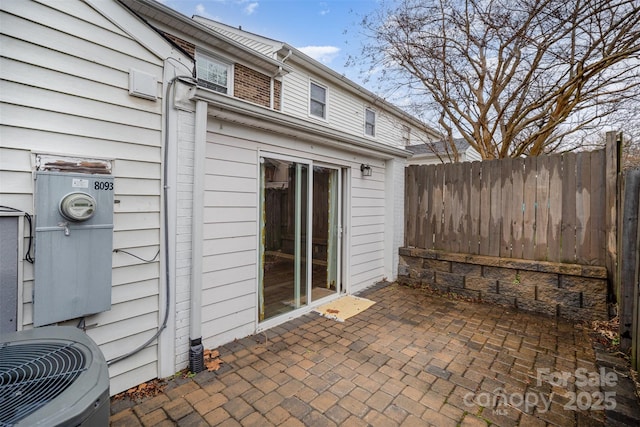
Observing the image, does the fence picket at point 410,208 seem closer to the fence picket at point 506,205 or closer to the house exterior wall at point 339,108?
the fence picket at point 506,205

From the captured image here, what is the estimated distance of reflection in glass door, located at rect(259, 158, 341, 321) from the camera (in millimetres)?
3641

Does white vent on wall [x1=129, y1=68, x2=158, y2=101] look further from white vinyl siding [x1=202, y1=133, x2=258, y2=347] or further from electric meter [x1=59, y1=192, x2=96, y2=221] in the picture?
electric meter [x1=59, y1=192, x2=96, y2=221]

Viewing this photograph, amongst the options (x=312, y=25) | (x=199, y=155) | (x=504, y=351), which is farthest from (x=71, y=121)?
(x=312, y=25)

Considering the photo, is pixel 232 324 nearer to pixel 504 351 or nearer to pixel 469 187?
pixel 504 351

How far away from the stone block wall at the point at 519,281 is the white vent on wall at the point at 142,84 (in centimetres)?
460

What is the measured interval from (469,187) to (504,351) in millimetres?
2619

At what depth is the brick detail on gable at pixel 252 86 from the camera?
7.57m

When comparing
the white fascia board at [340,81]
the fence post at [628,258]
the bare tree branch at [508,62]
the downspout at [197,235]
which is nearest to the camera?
the downspout at [197,235]

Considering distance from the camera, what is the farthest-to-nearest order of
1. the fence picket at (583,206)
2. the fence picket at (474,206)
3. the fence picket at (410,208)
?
the fence picket at (410,208)
the fence picket at (474,206)
the fence picket at (583,206)

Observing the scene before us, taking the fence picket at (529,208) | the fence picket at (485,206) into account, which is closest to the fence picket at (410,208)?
the fence picket at (485,206)

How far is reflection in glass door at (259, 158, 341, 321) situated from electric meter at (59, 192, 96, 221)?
5.72ft

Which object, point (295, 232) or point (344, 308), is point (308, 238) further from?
point (344, 308)

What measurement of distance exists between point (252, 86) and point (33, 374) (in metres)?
7.96

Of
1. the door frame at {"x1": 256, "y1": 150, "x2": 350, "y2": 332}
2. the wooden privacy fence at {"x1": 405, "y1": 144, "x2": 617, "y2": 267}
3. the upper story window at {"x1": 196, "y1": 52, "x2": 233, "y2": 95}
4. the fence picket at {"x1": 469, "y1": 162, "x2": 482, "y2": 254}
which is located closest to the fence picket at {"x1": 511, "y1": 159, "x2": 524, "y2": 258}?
the wooden privacy fence at {"x1": 405, "y1": 144, "x2": 617, "y2": 267}
